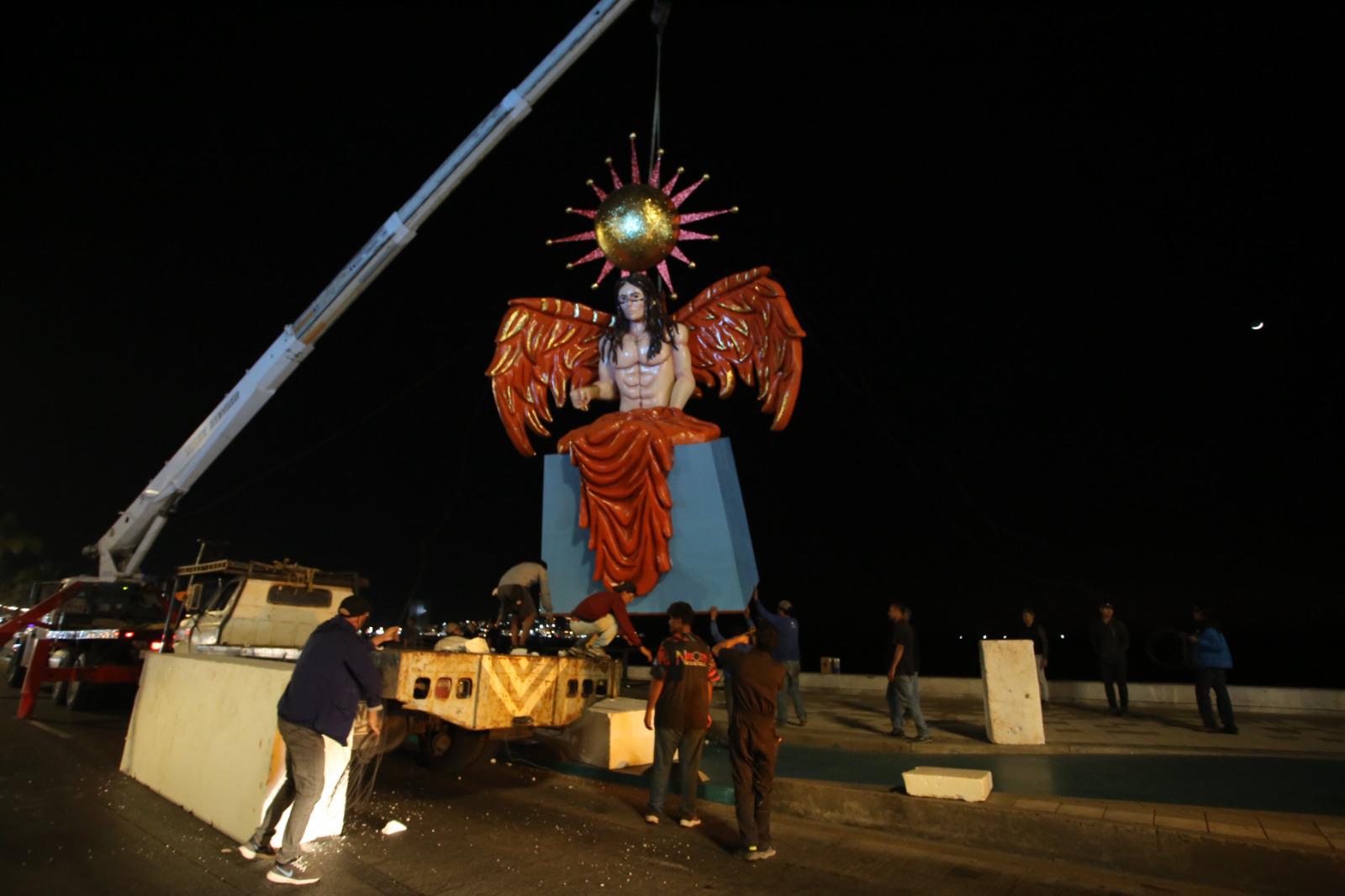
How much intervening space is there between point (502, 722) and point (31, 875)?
2983 millimetres

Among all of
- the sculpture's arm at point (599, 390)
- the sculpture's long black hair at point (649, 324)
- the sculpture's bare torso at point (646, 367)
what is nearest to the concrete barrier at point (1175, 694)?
the sculpture's bare torso at point (646, 367)

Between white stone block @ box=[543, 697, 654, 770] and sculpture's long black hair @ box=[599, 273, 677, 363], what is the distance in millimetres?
5367

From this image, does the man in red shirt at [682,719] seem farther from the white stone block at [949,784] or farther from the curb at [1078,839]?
the white stone block at [949,784]

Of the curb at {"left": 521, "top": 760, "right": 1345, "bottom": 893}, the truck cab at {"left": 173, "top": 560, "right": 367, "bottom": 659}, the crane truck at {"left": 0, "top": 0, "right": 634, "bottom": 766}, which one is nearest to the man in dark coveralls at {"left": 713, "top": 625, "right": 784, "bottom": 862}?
the curb at {"left": 521, "top": 760, "right": 1345, "bottom": 893}

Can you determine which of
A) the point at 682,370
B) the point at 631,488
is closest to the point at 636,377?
the point at 682,370

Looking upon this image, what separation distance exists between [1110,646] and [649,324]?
7.42 m

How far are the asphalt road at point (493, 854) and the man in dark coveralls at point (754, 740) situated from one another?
0.65 feet

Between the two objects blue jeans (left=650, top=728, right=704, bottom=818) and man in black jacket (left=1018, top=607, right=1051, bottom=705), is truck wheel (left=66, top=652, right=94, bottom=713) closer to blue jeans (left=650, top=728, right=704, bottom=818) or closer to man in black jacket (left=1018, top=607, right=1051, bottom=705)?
blue jeans (left=650, top=728, right=704, bottom=818)

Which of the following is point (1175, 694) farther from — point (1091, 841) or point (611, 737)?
point (611, 737)

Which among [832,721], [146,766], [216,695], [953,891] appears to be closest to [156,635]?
[146,766]

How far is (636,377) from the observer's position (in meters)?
11.3

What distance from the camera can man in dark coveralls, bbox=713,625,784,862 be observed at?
4824 mm

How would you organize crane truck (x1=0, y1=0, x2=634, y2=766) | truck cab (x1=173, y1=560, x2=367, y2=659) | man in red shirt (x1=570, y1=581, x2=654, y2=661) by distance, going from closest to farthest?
crane truck (x1=0, y1=0, x2=634, y2=766)
man in red shirt (x1=570, y1=581, x2=654, y2=661)
truck cab (x1=173, y1=560, x2=367, y2=659)

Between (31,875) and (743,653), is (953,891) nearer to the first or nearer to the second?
(743,653)
